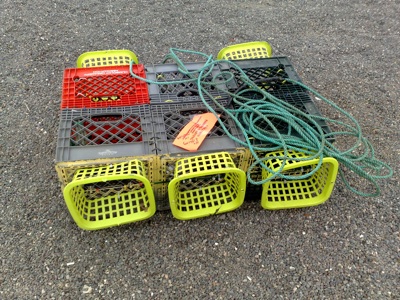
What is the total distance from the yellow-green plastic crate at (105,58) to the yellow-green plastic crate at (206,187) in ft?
3.78

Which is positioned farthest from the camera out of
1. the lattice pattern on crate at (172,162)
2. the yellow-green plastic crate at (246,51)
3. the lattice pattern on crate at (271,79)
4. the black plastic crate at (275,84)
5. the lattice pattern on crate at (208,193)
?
the yellow-green plastic crate at (246,51)

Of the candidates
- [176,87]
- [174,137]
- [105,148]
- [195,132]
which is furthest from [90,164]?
[176,87]

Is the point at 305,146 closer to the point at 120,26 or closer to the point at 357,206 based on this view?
the point at 357,206

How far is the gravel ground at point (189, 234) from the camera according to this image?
213cm

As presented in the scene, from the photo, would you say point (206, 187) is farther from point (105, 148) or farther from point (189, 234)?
point (105, 148)

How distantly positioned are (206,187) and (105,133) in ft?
2.38

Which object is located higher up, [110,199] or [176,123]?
[176,123]

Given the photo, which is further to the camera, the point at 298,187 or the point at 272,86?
the point at 272,86

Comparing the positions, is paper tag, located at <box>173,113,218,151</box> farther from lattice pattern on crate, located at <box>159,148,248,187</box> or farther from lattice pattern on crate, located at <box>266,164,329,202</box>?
lattice pattern on crate, located at <box>266,164,329,202</box>

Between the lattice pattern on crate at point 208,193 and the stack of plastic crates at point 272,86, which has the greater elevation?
the stack of plastic crates at point 272,86

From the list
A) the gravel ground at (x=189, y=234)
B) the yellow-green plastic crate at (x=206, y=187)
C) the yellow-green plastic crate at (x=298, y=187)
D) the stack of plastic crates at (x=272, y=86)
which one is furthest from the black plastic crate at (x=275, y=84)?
the gravel ground at (x=189, y=234)

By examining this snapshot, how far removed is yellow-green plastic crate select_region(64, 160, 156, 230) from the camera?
2080 mm

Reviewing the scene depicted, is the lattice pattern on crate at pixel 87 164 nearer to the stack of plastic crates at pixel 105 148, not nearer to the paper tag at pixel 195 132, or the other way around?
the stack of plastic crates at pixel 105 148

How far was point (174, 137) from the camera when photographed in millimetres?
2289
